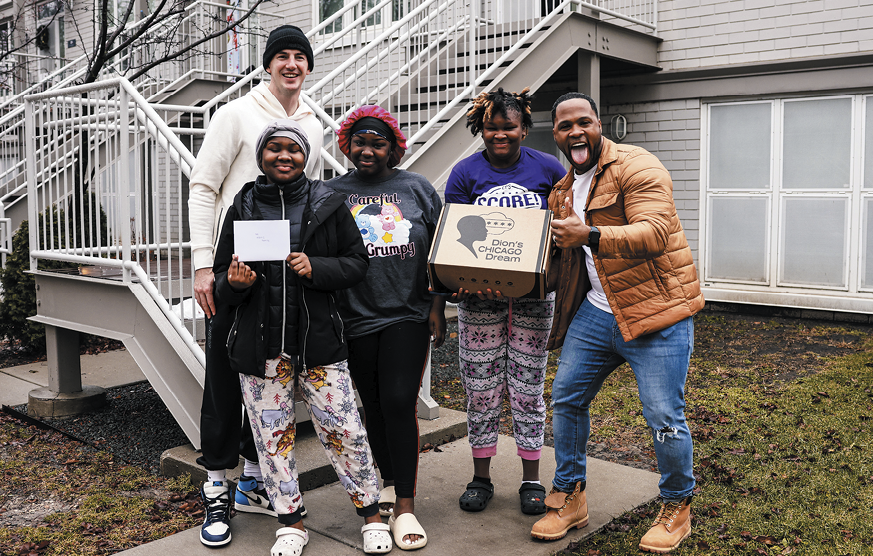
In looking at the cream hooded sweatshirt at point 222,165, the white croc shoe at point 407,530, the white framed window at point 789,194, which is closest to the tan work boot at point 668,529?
the white croc shoe at point 407,530

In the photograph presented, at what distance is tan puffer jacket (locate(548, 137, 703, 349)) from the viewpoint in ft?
9.55

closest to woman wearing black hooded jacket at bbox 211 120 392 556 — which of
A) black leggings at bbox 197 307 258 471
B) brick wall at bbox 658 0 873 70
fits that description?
black leggings at bbox 197 307 258 471

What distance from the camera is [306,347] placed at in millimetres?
3029

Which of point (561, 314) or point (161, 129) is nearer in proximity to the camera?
point (561, 314)

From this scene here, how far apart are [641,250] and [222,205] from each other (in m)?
1.76

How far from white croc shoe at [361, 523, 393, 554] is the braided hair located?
1.79 m

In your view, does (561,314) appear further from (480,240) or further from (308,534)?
(308,534)

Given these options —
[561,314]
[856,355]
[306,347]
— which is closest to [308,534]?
[306,347]

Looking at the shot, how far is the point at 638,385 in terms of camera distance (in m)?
3.07

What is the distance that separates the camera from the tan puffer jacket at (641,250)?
291cm

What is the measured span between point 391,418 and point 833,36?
734 cm

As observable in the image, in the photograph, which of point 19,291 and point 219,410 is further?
point 19,291

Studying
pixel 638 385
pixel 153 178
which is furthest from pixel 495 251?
pixel 153 178

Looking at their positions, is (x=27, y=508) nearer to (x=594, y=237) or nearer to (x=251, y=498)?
(x=251, y=498)
